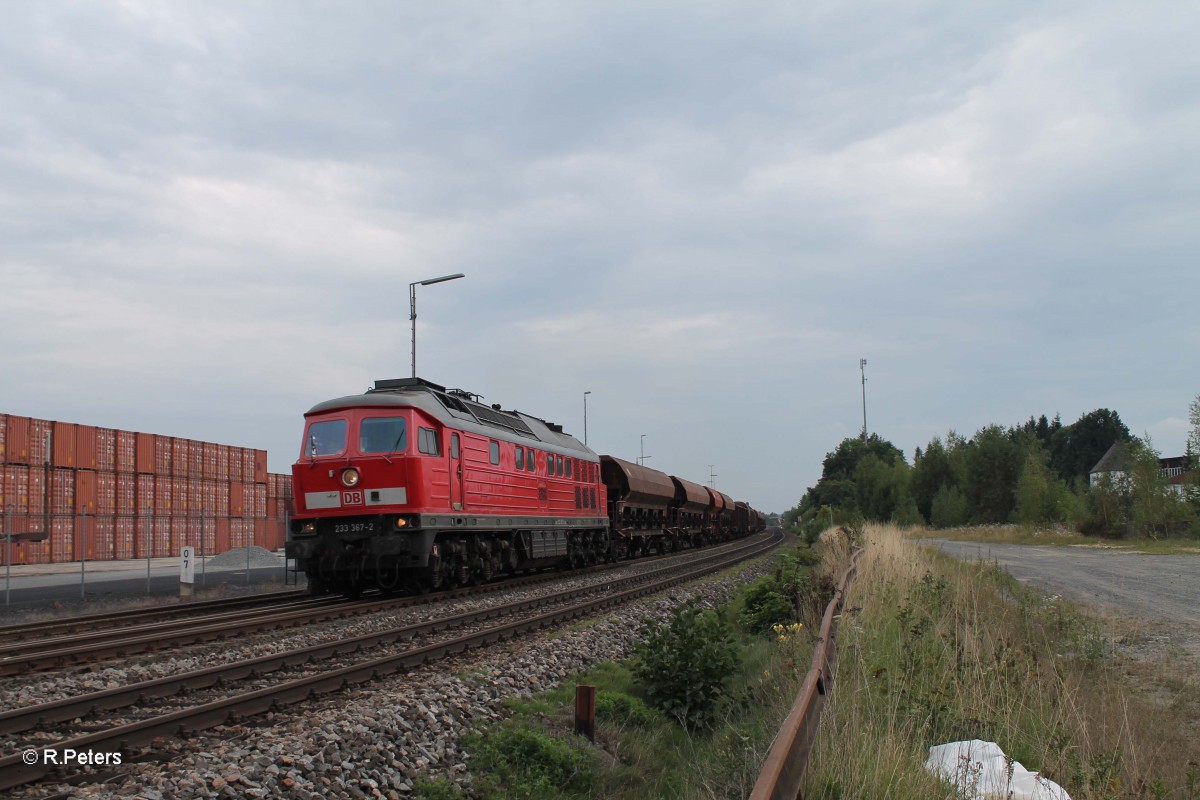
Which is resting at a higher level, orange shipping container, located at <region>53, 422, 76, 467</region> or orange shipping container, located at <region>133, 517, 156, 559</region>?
orange shipping container, located at <region>53, 422, 76, 467</region>

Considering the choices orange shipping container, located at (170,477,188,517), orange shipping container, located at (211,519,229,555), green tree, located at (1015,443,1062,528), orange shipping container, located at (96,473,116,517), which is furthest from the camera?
green tree, located at (1015,443,1062,528)

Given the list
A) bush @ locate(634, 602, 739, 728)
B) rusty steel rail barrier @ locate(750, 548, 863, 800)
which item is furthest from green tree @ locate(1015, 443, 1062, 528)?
rusty steel rail barrier @ locate(750, 548, 863, 800)

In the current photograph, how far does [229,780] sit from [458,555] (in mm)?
12608

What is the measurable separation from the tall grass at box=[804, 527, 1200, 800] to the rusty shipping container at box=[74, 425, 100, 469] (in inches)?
1297

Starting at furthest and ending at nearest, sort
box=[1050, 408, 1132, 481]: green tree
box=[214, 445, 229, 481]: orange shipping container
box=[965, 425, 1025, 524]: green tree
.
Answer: box=[1050, 408, 1132, 481]: green tree, box=[965, 425, 1025, 524]: green tree, box=[214, 445, 229, 481]: orange shipping container

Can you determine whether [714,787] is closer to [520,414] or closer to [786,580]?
[786,580]

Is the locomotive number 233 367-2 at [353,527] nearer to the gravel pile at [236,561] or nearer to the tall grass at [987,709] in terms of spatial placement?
the tall grass at [987,709]

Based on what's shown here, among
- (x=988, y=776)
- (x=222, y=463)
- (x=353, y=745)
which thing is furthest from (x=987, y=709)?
(x=222, y=463)

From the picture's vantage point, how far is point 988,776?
4191mm

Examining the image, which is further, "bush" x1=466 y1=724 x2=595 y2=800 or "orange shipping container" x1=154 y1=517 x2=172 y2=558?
"orange shipping container" x1=154 y1=517 x2=172 y2=558

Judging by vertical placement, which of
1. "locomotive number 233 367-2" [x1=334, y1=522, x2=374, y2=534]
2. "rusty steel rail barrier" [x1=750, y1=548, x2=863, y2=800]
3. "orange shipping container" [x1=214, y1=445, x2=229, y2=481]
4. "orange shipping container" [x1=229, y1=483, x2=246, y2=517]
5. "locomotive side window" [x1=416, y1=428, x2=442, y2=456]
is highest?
"orange shipping container" [x1=214, y1=445, x2=229, y2=481]

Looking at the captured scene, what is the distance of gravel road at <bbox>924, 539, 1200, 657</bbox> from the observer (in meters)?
11.2

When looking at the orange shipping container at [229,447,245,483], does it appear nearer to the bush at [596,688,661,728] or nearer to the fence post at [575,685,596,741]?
the bush at [596,688,661,728]

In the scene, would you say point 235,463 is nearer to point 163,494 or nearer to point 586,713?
point 163,494
